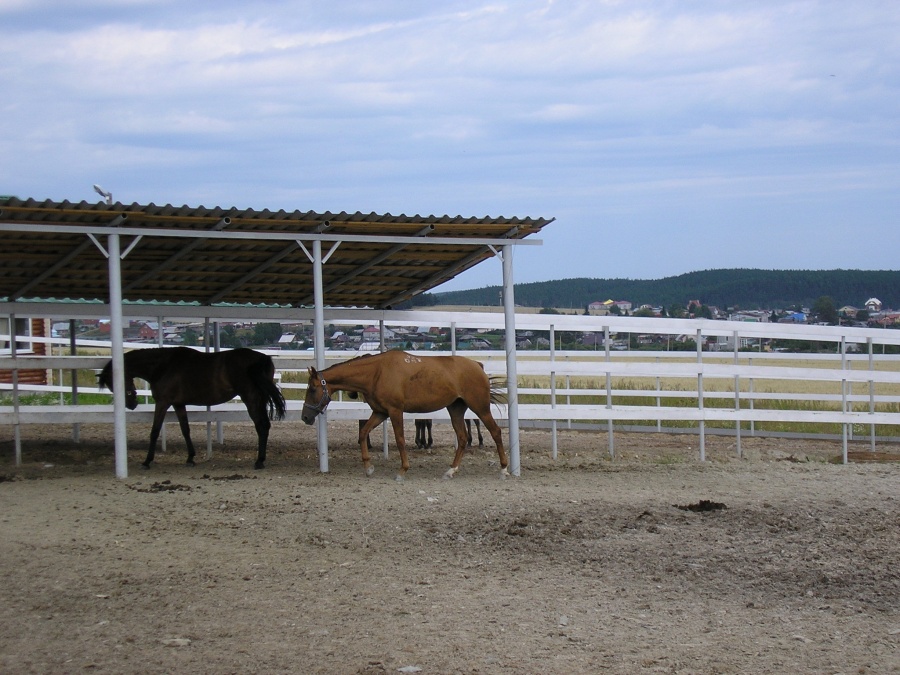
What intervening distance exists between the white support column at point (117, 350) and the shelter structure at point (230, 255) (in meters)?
0.01

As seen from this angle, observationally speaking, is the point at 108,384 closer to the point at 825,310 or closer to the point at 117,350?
the point at 117,350

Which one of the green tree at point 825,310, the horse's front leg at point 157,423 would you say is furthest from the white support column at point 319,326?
the green tree at point 825,310

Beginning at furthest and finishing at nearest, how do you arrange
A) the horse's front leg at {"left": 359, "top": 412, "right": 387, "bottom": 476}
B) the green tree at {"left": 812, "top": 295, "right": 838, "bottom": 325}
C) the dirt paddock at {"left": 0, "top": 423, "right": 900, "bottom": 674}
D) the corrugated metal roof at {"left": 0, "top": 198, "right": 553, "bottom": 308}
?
the green tree at {"left": 812, "top": 295, "right": 838, "bottom": 325} < the horse's front leg at {"left": 359, "top": 412, "right": 387, "bottom": 476} < the corrugated metal roof at {"left": 0, "top": 198, "right": 553, "bottom": 308} < the dirt paddock at {"left": 0, "top": 423, "right": 900, "bottom": 674}

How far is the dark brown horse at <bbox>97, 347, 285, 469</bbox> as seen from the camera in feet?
39.7

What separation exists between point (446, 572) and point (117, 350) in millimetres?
5277

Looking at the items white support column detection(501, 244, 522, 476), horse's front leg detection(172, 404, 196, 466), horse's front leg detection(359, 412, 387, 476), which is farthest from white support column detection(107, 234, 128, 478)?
white support column detection(501, 244, 522, 476)

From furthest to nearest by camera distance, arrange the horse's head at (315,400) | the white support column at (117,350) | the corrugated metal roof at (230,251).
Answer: the horse's head at (315,400), the white support column at (117,350), the corrugated metal roof at (230,251)

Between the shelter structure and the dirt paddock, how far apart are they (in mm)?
1770

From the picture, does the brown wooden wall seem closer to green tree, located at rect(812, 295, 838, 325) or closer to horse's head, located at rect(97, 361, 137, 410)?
horse's head, located at rect(97, 361, 137, 410)

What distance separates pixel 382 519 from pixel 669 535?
7.90 ft

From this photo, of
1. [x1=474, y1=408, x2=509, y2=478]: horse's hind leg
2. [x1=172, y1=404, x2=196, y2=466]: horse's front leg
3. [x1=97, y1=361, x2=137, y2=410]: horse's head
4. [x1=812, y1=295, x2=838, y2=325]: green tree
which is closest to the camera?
[x1=474, y1=408, x2=509, y2=478]: horse's hind leg

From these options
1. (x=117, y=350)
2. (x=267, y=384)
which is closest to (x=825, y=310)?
(x=267, y=384)

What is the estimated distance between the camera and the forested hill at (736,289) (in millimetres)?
72069

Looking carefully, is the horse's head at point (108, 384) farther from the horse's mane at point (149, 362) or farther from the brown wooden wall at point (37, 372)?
the brown wooden wall at point (37, 372)
